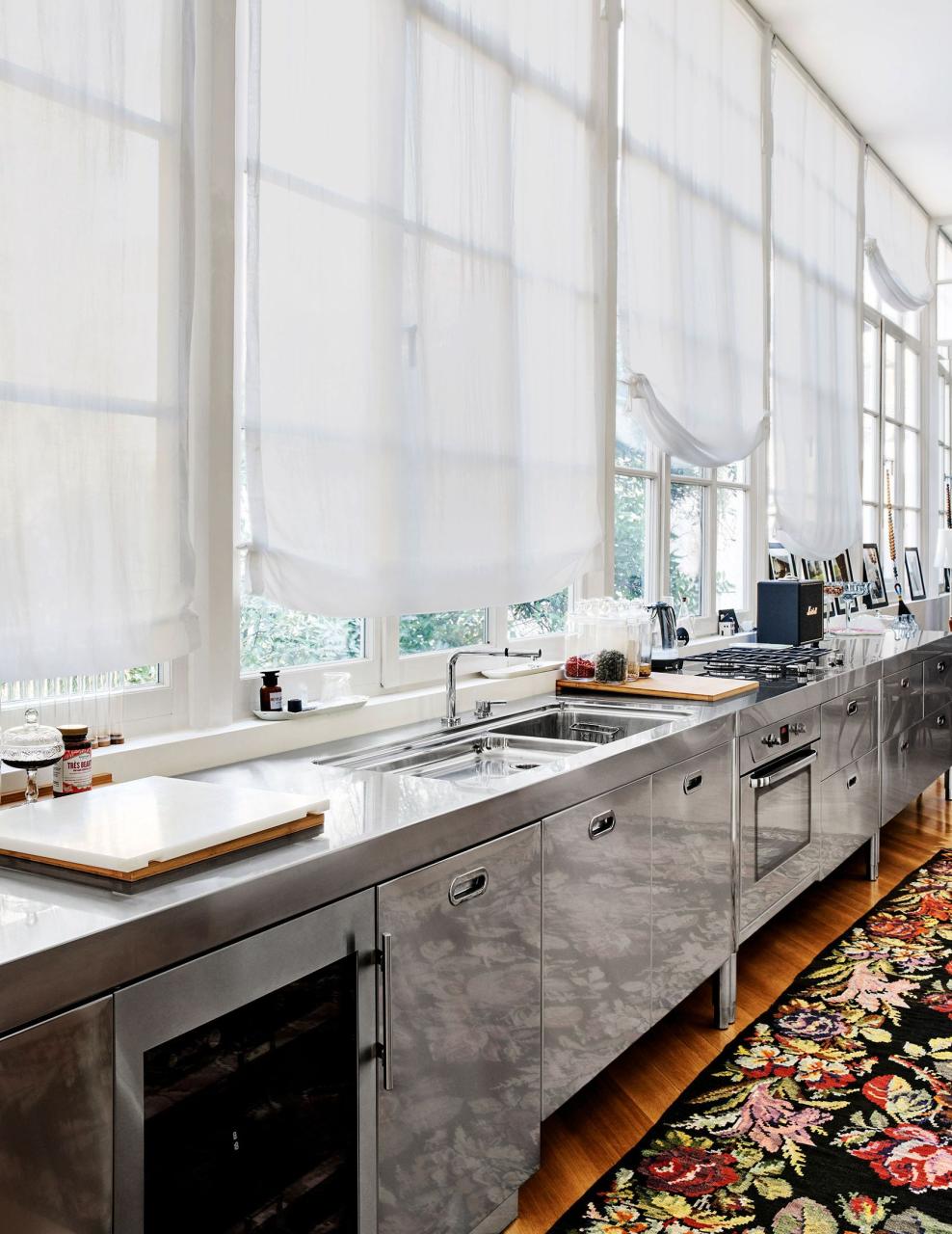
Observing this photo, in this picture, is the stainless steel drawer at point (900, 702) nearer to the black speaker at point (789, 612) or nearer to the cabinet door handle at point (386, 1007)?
the black speaker at point (789, 612)

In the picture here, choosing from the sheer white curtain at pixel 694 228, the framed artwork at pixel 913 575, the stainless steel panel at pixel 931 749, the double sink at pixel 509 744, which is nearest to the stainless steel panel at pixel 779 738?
the double sink at pixel 509 744

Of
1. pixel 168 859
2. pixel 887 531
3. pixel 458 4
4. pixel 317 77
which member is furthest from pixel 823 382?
pixel 168 859

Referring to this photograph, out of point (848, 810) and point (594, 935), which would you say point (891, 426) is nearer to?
point (848, 810)

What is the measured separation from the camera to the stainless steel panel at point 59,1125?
1131 millimetres

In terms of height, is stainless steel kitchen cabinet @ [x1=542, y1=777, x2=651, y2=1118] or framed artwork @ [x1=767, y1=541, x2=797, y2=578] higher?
framed artwork @ [x1=767, y1=541, x2=797, y2=578]

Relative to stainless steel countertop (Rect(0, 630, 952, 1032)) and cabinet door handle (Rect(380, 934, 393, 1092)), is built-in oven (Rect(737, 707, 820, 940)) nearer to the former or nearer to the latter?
stainless steel countertop (Rect(0, 630, 952, 1032))

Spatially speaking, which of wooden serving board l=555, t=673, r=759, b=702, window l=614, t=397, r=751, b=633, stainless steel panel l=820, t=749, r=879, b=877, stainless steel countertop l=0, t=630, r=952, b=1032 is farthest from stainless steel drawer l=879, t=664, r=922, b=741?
stainless steel countertop l=0, t=630, r=952, b=1032

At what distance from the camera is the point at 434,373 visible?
2658mm

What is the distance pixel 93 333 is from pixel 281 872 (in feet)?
3.14

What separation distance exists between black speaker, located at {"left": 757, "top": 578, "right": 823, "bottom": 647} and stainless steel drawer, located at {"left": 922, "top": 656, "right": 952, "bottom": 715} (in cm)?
70

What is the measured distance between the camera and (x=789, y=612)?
14.9 ft

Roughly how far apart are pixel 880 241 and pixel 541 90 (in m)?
4.22

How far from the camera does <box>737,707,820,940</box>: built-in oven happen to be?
308 cm

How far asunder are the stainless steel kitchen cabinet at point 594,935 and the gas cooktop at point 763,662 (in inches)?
50.2
